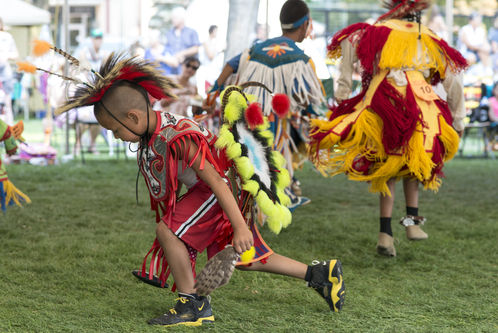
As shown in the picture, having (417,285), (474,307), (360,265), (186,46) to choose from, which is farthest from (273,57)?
(186,46)

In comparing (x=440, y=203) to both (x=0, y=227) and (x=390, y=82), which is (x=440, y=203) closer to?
(x=390, y=82)

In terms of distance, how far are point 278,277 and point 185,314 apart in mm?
896

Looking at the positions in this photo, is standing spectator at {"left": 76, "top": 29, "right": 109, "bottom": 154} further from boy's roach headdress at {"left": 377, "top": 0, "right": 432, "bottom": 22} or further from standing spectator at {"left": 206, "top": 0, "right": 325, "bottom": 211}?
boy's roach headdress at {"left": 377, "top": 0, "right": 432, "bottom": 22}

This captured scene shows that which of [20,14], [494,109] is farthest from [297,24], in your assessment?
[20,14]

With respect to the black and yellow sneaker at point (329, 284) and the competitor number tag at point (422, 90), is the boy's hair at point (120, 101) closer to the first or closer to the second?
the black and yellow sneaker at point (329, 284)

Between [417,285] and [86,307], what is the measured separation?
5.05ft

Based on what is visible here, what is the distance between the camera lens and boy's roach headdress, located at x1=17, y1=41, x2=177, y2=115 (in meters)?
2.67

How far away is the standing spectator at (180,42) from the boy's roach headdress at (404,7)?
6567 mm

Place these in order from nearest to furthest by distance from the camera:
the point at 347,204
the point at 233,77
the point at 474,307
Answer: the point at 474,307, the point at 233,77, the point at 347,204

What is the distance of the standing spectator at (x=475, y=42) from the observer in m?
11.6

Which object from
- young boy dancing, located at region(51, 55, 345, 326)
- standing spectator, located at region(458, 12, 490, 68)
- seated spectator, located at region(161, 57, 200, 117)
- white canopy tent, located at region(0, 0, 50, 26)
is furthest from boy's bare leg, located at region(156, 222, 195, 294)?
white canopy tent, located at region(0, 0, 50, 26)

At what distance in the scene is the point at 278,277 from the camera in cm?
356

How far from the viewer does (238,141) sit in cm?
279

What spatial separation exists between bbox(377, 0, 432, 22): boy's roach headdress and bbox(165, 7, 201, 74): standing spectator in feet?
21.5
